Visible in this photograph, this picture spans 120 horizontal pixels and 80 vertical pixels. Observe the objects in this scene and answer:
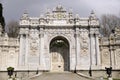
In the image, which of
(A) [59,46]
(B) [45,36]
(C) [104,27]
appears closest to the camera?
(B) [45,36]

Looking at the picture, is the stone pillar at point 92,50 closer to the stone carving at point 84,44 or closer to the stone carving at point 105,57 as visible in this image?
the stone carving at point 84,44

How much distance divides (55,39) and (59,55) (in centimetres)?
252

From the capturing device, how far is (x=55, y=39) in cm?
3897

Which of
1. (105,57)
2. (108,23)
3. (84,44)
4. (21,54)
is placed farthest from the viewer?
(108,23)

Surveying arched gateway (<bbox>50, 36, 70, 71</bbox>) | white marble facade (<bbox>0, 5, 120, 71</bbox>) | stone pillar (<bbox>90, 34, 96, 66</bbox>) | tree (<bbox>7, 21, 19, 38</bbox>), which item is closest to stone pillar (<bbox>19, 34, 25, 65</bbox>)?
white marble facade (<bbox>0, 5, 120, 71</bbox>)

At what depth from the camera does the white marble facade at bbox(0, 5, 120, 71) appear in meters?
36.5

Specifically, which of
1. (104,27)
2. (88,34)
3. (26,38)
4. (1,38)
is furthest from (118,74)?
(104,27)

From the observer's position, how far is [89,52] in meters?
37.0

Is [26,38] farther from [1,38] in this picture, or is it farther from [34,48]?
[1,38]

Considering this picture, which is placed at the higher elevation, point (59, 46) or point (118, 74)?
point (59, 46)

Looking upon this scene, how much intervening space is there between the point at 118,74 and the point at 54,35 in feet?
34.3

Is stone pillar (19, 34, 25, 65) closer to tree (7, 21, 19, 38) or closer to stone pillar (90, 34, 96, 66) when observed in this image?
stone pillar (90, 34, 96, 66)

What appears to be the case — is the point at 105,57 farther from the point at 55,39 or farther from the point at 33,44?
the point at 33,44

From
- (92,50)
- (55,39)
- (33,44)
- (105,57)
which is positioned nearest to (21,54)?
(33,44)
